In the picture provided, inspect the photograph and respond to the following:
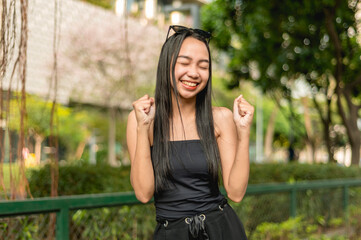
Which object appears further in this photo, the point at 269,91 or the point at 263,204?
the point at 269,91

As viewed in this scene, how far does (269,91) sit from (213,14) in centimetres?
214

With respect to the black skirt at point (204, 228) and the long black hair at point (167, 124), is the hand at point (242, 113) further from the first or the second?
the black skirt at point (204, 228)

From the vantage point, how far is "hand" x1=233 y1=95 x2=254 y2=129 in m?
2.01

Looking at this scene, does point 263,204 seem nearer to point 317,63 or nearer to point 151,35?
point 317,63

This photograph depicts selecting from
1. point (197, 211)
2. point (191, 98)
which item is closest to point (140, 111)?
point (191, 98)

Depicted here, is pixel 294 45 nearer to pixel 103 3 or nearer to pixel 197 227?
pixel 197 227

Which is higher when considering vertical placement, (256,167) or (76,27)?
(76,27)

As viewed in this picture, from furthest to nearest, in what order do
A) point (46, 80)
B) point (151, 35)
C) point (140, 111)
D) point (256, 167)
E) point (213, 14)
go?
point (151, 35) < point (46, 80) < point (213, 14) < point (256, 167) < point (140, 111)

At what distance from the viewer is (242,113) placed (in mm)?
2031

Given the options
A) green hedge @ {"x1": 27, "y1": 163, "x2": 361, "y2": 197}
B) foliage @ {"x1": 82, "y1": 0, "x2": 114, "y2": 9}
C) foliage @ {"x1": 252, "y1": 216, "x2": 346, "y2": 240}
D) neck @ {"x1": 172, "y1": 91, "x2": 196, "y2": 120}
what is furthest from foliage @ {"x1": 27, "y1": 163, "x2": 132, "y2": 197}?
foliage @ {"x1": 82, "y1": 0, "x2": 114, "y2": 9}

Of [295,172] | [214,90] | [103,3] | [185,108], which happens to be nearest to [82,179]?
[185,108]

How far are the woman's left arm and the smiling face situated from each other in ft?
0.60

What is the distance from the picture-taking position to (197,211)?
1990mm

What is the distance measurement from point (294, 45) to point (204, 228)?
793cm
